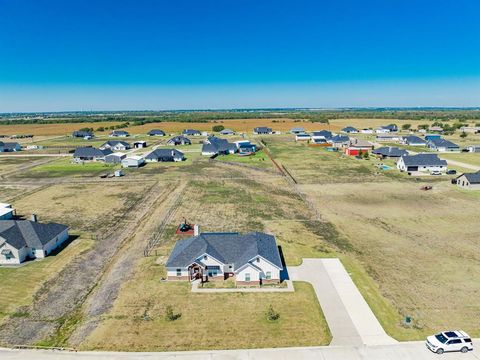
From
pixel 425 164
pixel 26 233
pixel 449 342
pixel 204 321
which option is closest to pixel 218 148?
pixel 425 164

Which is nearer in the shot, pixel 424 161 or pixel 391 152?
pixel 424 161

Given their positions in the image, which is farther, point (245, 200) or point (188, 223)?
point (245, 200)

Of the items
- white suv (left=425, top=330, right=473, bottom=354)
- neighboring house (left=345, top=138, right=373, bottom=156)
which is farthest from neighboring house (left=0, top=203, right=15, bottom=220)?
neighboring house (left=345, top=138, right=373, bottom=156)

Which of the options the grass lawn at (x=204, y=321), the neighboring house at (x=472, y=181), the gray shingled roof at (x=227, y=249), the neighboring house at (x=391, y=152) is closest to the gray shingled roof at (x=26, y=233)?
the grass lawn at (x=204, y=321)

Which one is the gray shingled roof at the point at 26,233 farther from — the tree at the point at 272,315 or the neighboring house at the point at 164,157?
the neighboring house at the point at 164,157

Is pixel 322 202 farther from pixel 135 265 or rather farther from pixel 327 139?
pixel 327 139

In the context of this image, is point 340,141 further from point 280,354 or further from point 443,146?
point 280,354

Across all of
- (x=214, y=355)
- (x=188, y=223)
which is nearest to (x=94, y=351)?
(x=214, y=355)
